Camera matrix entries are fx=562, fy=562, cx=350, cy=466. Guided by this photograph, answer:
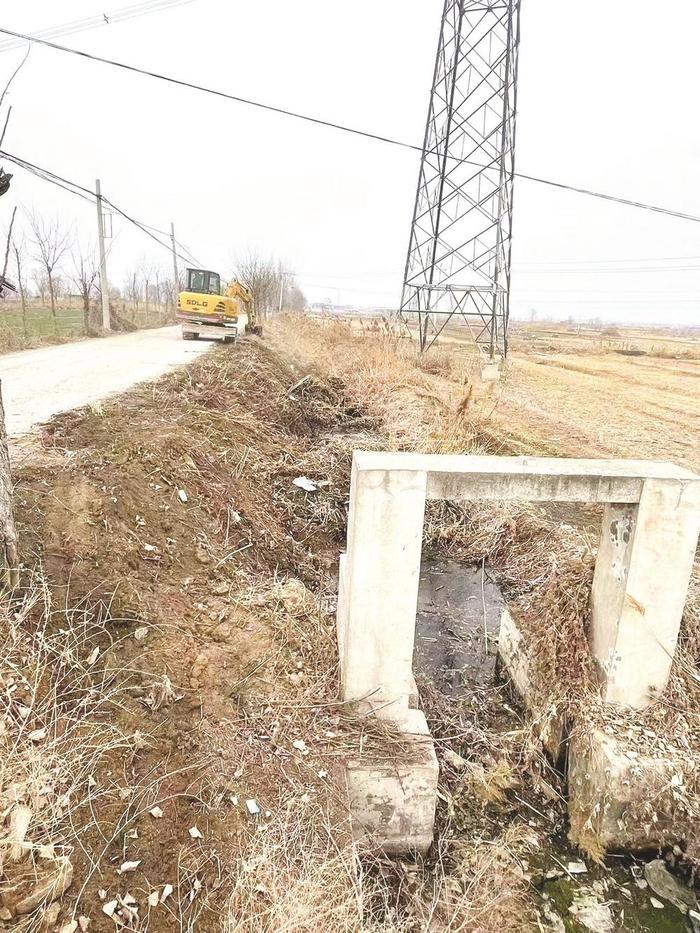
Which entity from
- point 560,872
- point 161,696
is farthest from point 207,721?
point 560,872

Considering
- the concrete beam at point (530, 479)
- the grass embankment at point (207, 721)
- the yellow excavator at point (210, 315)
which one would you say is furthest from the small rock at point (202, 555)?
the yellow excavator at point (210, 315)

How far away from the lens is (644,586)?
3.71 metres

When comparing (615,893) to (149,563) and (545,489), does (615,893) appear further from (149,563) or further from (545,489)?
(149,563)

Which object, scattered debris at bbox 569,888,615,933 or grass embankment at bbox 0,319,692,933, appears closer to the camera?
grass embankment at bbox 0,319,692,933

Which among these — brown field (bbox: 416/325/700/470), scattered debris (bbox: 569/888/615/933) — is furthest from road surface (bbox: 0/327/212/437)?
brown field (bbox: 416/325/700/470)

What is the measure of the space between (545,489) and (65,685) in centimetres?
300

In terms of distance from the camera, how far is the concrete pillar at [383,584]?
335 cm

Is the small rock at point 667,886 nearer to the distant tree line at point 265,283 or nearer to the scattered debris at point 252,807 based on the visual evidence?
the scattered debris at point 252,807

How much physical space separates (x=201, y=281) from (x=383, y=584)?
46.1ft

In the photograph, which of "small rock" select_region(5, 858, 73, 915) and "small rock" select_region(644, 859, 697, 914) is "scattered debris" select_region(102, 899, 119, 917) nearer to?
"small rock" select_region(5, 858, 73, 915)

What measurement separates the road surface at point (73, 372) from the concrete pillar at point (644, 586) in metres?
5.06

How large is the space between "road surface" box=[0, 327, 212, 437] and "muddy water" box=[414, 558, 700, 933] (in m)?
4.39

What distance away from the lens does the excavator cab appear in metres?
15.3

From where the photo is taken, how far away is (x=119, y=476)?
4.73 meters
